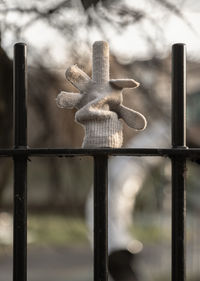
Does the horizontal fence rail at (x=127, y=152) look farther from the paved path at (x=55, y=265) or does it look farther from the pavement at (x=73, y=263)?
the paved path at (x=55, y=265)

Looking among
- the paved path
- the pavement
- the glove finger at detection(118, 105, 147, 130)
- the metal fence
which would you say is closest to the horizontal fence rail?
the metal fence

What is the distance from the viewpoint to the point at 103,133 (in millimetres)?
1758

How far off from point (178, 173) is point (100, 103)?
0.31 m

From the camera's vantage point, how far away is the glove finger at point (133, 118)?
178 centimetres

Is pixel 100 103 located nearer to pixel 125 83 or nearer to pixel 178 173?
pixel 125 83

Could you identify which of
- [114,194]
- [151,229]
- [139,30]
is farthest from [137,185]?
[151,229]

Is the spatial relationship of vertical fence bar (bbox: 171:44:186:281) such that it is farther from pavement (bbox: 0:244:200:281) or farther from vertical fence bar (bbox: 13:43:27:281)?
pavement (bbox: 0:244:200:281)

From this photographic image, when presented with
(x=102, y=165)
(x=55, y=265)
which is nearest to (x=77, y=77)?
(x=102, y=165)

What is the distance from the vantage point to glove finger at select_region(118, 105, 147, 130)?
5.85 ft

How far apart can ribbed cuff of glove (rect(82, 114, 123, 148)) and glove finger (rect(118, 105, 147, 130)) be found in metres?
0.04

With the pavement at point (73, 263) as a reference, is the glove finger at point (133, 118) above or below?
above

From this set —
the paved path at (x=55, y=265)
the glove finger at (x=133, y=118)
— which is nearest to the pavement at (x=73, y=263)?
the paved path at (x=55, y=265)

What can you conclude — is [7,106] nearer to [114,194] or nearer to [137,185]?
[114,194]

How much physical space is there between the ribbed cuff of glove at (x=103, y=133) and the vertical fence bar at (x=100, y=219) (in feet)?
0.24
